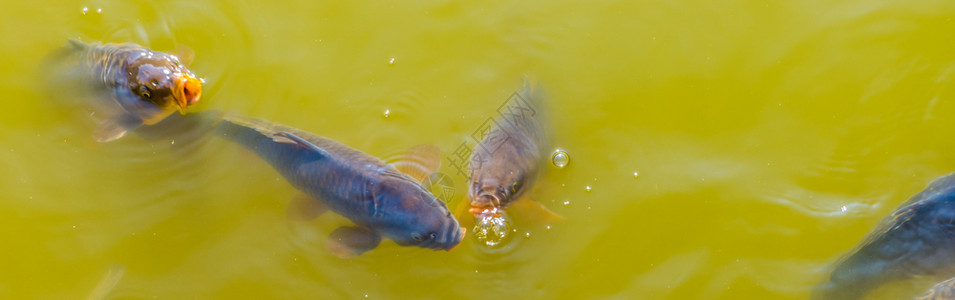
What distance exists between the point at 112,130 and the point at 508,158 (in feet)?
7.79

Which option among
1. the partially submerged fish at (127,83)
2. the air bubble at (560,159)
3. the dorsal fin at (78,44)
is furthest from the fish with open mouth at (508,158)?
the dorsal fin at (78,44)

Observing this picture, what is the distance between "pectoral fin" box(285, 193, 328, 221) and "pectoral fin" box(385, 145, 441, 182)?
0.47 m

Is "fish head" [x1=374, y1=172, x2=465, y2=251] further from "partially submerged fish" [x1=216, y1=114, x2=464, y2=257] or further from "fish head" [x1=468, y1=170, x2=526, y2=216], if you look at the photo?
"fish head" [x1=468, y1=170, x2=526, y2=216]

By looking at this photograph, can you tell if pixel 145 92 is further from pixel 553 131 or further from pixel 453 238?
pixel 553 131

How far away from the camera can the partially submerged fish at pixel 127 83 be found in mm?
3711

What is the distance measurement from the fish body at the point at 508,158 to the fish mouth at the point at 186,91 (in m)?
1.65

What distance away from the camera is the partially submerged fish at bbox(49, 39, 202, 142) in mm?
3711

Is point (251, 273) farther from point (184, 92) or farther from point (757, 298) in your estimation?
point (757, 298)

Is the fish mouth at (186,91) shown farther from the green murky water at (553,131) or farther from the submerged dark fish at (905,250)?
the submerged dark fish at (905,250)

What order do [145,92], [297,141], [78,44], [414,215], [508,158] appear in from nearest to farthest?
[414,215]
[297,141]
[508,158]
[145,92]
[78,44]

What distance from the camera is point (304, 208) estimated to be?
3.64 m

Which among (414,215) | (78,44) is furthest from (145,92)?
(414,215)

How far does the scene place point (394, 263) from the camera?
12.0 feet

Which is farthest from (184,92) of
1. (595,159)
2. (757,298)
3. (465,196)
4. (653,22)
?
(757,298)
